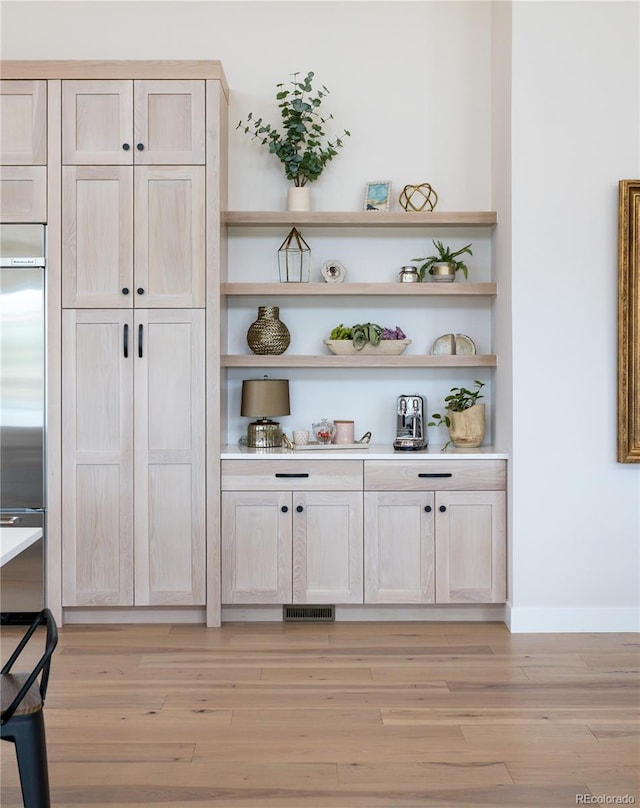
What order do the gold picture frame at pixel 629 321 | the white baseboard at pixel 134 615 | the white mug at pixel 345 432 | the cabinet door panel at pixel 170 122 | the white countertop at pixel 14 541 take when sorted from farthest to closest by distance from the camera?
the white mug at pixel 345 432, the white baseboard at pixel 134 615, the cabinet door panel at pixel 170 122, the gold picture frame at pixel 629 321, the white countertop at pixel 14 541

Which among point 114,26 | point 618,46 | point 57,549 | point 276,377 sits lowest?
point 57,549

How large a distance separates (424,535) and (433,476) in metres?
0.27

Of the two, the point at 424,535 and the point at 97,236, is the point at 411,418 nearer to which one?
the point at 424,535

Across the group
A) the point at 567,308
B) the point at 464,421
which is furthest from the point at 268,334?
the point at 567,308

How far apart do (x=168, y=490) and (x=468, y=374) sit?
64.0 inches

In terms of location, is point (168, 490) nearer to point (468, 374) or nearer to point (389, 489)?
point (389, 489)

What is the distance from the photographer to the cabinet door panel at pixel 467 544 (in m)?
3.85

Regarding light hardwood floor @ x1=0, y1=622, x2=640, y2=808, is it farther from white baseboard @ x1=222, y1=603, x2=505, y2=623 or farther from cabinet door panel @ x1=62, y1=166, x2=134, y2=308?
cabinet door panel @ x1=62, y1=166, x2=134, y2=308

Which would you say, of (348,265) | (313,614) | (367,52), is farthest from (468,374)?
(367,52)

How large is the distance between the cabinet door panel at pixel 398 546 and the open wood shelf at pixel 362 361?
0.63 metres

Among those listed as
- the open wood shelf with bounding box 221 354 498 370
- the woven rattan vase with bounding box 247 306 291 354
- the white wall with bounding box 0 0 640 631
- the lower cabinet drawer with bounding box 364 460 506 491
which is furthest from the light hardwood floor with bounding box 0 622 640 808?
A: the woven rattan vase with bounding box 247 306 291 354

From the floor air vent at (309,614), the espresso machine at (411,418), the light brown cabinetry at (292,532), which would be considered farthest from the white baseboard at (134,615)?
the espresso machine at (411,418)

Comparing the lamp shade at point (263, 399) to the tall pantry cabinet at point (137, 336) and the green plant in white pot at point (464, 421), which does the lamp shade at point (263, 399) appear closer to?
the tall pantry cabinet at point (137, 336)

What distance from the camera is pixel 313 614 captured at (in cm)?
394
